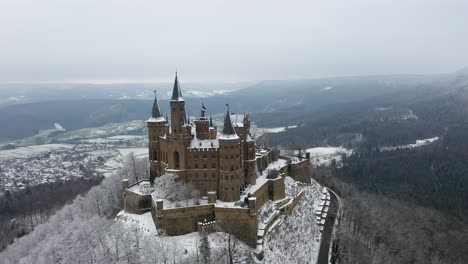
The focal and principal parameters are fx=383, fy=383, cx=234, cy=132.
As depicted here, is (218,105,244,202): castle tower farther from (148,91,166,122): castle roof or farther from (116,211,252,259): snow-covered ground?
(148,91,166,122): castle roof

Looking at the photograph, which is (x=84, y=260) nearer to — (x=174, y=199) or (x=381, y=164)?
(x=174, y=199)

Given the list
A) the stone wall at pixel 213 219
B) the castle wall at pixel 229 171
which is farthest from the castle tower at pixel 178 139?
the stone wall at pixel 213 219

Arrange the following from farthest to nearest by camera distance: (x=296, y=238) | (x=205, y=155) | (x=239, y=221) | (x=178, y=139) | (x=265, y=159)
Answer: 1. (x=265, y=159)
2. (x=296, y=238)
3. (x=205, y=155)
4. (x=178, y=139)
5. (x=239, y=221)

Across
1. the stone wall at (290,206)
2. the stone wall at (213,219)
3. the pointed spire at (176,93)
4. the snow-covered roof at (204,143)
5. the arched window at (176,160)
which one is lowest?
the stone wall at (290,206)

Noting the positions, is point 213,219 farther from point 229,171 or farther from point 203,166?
point 203,166

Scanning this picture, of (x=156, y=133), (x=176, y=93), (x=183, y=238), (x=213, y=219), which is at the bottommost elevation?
(x=183, y=238)

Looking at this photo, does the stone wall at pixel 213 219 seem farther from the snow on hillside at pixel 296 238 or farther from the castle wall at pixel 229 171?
the snow on hillside at pixel 296 238

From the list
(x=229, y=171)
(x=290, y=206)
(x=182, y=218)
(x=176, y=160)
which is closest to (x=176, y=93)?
(x=176, y=160)

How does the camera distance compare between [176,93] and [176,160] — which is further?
[176,93]
